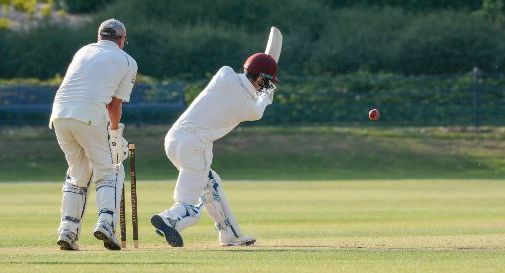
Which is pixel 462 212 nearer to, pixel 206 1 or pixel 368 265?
pixel 368 265

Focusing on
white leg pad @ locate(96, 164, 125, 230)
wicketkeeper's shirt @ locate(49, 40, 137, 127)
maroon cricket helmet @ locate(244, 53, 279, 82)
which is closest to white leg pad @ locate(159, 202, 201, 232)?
white leg pad @ locate(96, 164, 125, 230)

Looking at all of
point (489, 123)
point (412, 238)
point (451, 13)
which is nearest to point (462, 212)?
point (412, 238)

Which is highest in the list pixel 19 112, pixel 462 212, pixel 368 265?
pixel 368 265

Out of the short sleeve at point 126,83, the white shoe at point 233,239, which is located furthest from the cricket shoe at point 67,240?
the white shoe at point 233,239

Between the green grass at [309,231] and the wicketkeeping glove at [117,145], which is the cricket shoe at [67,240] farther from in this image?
the wicketkeeping glove at [117,145]

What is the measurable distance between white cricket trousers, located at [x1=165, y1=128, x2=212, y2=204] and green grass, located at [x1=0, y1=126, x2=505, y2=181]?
1382cm

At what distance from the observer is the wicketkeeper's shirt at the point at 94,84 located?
9914 millimetres

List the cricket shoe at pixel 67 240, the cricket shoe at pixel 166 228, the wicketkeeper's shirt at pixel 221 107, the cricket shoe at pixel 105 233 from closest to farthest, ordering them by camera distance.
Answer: the cricket shoe at pixel 105 233, the cricket shoe at pixel 67 240, the cricket shoe at pixel 166 228, the wicketkeeper's shirt at pixel 221 107

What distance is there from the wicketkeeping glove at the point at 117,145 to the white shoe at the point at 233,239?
3.38 ft

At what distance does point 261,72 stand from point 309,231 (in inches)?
99.1

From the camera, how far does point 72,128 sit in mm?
9906

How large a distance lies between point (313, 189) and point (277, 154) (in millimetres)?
7071

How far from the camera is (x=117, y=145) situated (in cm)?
1016

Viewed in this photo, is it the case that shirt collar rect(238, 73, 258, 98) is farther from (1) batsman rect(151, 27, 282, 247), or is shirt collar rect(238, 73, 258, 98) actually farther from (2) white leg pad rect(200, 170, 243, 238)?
(2) white leg pad rect(200, 170, 243, 238)
